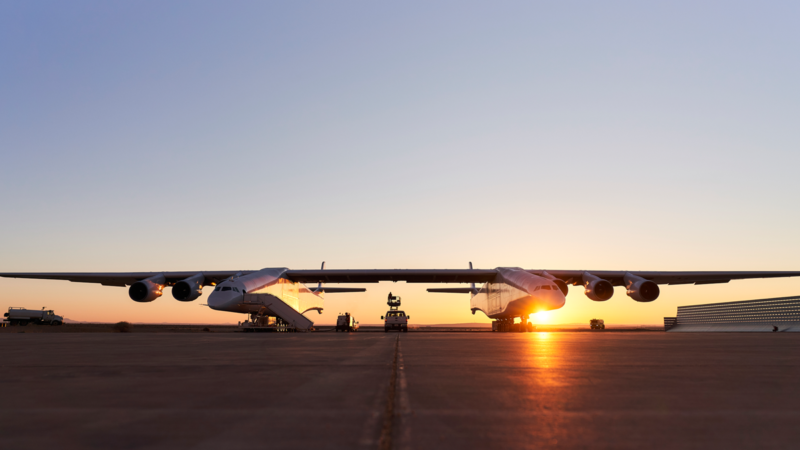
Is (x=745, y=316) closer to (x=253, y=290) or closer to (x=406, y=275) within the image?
(x=406, y=275)

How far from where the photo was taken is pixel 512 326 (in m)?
37.3

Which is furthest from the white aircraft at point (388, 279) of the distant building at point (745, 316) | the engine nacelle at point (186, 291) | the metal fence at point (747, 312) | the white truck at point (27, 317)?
the white truck at point (27, 317)

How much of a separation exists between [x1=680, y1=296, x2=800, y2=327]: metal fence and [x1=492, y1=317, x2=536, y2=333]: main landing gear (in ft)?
49.9

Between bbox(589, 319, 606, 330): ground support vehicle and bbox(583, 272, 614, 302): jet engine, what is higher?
bbox(583, 272, 614, 302): jet engine

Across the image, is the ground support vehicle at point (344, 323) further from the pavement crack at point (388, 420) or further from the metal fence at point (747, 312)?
the pavement crack at point (388, 420)

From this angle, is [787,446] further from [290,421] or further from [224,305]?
[224,305]

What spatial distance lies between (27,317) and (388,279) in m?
43.1

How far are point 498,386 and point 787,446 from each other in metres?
2.49

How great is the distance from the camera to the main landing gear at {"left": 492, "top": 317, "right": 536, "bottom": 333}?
116ft

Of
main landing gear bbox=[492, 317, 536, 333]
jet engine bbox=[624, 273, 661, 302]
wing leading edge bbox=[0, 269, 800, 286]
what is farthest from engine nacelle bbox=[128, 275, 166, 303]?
jet engine bbox=[624, 273, 661, 302]

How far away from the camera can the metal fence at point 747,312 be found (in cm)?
3297

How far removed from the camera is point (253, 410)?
12.3ft

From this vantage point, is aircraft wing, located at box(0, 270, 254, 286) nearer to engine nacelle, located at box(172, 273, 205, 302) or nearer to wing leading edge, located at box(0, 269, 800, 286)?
wing leading edge, located at box(0, 269, 800, 286)

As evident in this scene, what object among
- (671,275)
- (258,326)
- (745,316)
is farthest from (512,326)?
(258,326)
